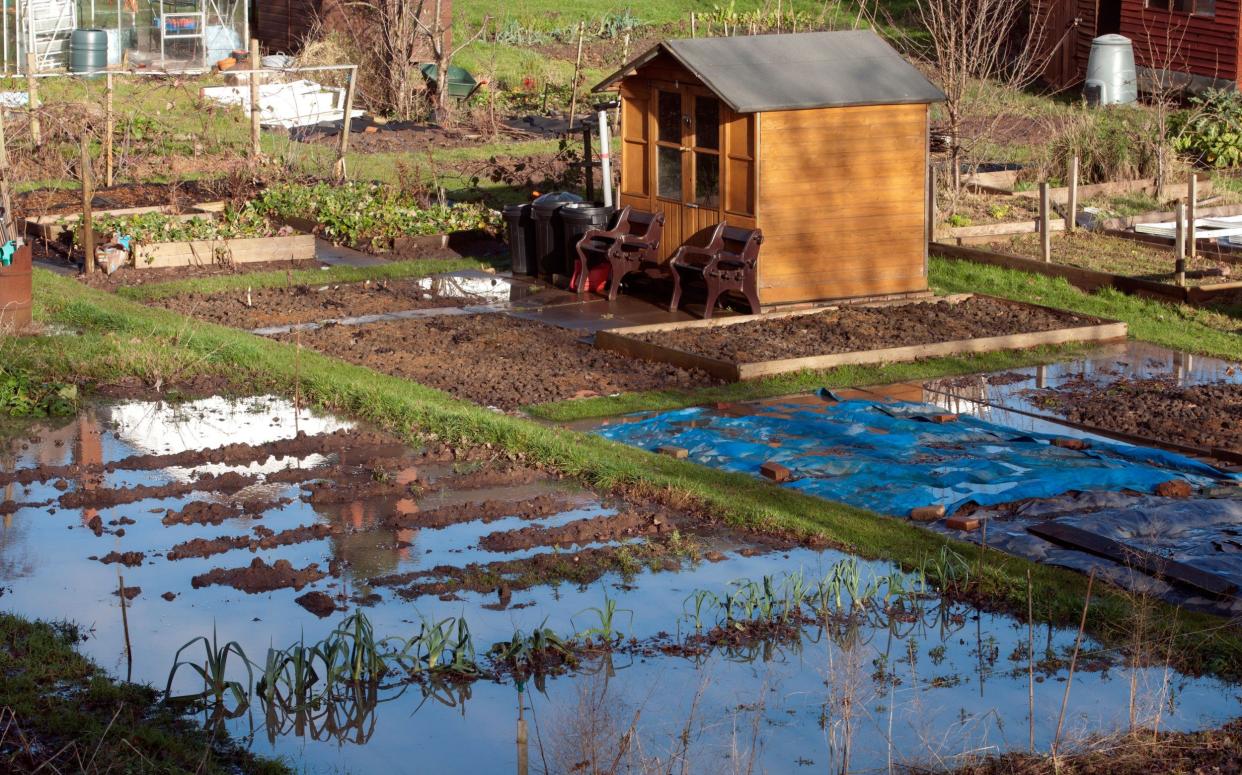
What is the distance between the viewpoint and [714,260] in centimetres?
1644

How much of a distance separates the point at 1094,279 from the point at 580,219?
5.76 m

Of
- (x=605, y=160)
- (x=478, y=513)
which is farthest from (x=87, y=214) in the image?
(x=478, y=513)

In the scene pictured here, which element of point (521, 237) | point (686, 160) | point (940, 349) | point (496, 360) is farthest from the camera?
point (521, 237)

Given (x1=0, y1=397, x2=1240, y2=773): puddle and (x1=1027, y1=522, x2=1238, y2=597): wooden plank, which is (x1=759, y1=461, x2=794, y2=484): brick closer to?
(x1=0, y1=397, x2=1240, y2=773): puddle

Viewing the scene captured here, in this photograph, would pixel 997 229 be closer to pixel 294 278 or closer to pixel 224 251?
pixel 294 278

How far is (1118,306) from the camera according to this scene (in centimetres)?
1716

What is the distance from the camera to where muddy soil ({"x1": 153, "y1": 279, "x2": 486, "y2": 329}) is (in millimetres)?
16672

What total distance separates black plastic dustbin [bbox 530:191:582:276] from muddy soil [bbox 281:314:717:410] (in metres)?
2.32

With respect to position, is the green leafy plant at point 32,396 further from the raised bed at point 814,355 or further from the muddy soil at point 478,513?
the raised bed at point 814,355

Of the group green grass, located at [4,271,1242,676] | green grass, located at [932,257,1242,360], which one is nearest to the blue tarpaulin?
green grass, located at [4,271,1242,676]

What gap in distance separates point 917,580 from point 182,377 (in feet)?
24.2

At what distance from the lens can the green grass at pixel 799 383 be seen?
13.2m

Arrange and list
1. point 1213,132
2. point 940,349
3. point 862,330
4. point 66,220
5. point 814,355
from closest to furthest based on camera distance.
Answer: point 814,355 → point 940,349 → point 862,330 → point 66,220 → point 1213,132

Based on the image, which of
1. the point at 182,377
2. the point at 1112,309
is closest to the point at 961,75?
the point at 1112,309
